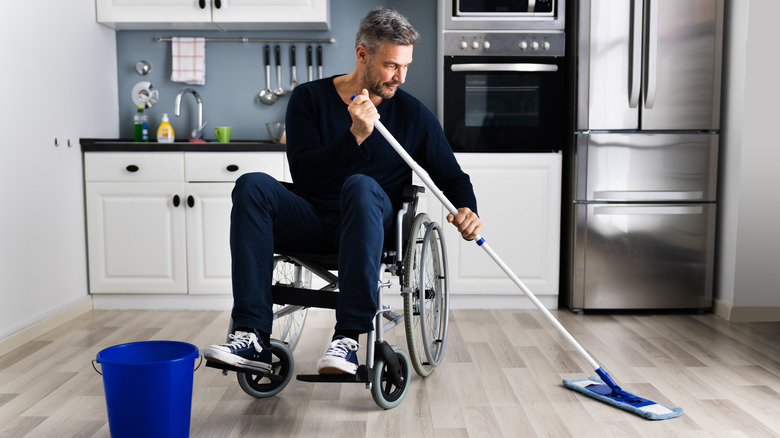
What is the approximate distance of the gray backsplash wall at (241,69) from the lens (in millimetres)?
3637

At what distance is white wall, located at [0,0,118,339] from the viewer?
8.49 feet

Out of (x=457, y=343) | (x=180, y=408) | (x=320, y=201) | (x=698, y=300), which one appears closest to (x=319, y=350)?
(x=457, y=343)

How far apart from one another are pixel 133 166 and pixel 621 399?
2.24m

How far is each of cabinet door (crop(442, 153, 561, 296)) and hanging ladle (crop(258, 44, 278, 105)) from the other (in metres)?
1.09

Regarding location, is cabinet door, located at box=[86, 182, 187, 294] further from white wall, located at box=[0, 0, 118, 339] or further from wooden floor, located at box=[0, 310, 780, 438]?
wooden floor, located at box=[0, 310, 780, 438]

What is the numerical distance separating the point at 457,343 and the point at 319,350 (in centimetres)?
51

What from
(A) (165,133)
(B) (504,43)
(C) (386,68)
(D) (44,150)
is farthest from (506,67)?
(D) (44,150)

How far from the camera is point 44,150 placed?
2.83 meters

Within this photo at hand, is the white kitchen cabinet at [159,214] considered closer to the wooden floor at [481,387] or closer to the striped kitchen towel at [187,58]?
the wooden floor at [481,387]

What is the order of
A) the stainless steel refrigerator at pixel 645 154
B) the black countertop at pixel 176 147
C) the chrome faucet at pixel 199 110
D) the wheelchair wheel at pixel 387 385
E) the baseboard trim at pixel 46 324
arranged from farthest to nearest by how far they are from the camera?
1. the chrome faucet at pixel 199 110
2. the black countertop at pixel 176 147
3. the stainless steel refrigerator at pixel 645 154
4. the baseboard trim at pixel 46 324
5. the wheelchair wheel at pixel 387 385

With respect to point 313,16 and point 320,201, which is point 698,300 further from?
point 313,16

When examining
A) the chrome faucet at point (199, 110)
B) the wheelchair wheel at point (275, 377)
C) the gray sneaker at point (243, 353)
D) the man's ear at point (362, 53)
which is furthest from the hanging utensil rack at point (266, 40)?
the gray sneaker at point (243, 353)

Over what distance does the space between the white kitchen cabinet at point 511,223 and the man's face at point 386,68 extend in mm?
1147

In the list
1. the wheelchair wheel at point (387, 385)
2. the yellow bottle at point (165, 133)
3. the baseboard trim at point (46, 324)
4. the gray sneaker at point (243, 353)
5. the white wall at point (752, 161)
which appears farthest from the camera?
the yellow bottle at point (165, 133)
